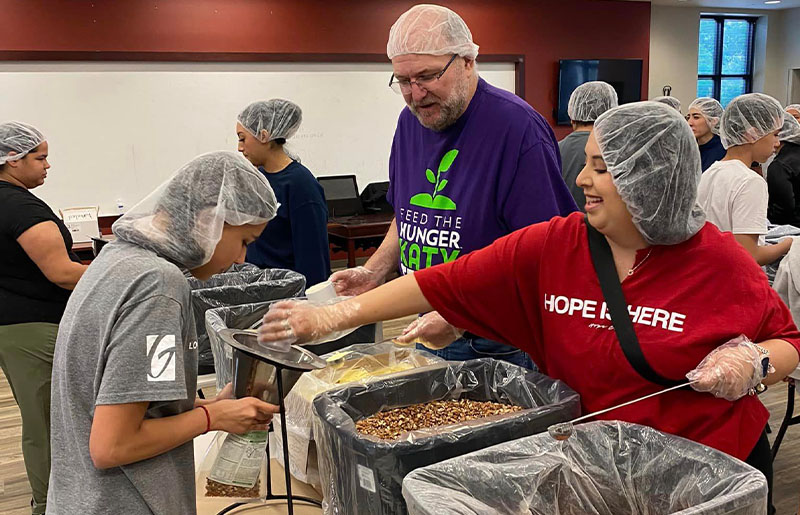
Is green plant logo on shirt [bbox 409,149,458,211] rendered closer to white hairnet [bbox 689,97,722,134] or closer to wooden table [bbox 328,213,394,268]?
white hairnet [bbox 689,97,722,134]

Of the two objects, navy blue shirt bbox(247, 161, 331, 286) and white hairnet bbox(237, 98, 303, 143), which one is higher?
white hairnet bbox(237, 98, 303, 143)

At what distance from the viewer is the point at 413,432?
1133 millimetres

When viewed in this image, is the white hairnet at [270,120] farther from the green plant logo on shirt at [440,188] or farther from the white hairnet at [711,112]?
the white hairnet at [711,112]

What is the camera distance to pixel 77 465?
48.3 inches

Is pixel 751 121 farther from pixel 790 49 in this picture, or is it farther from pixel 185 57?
pixel 790 49

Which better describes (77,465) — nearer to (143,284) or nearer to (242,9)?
(143,284)

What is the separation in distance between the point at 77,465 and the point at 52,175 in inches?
200

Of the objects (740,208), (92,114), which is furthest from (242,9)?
(740,208)

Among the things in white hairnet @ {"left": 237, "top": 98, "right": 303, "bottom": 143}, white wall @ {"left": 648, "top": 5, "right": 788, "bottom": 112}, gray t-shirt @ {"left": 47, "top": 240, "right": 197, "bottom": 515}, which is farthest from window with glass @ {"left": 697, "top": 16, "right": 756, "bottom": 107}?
gray t-shirt @ {"left": 47, "top": 240, "right": 197, "bottom": 515}

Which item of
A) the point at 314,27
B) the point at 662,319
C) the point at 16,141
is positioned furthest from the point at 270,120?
the point at 314,27

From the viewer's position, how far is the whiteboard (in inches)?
220

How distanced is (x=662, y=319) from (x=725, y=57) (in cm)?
1071

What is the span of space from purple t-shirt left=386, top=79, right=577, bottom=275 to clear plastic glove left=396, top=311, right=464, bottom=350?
0.21m

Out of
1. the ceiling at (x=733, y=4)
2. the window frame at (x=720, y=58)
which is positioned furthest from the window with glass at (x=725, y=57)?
the ceiling at (x=733, y=4)
